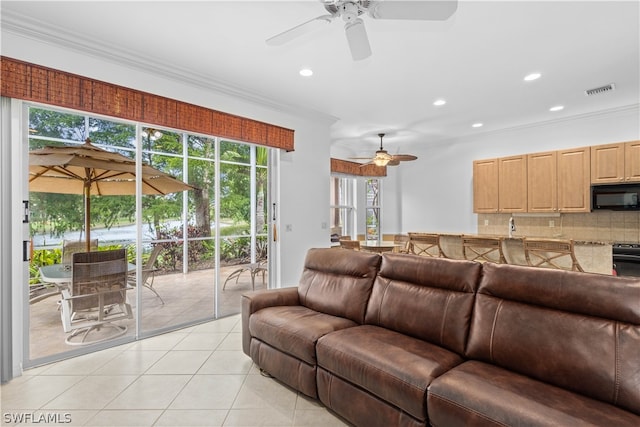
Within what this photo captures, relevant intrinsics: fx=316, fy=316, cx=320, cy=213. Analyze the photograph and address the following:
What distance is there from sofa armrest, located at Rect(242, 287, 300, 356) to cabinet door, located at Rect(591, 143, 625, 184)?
491 cm

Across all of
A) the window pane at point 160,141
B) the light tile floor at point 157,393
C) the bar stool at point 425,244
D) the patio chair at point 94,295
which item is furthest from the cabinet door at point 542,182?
the patio chair at point 94,295

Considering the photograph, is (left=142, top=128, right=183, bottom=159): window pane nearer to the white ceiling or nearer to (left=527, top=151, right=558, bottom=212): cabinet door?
the white ceiling

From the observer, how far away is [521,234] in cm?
574

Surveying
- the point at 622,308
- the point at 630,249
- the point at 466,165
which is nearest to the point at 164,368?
the point at 622,308

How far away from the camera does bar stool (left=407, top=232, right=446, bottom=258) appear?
5152mm

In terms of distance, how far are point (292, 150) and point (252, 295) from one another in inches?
97.5

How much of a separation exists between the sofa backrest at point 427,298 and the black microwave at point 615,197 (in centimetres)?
399

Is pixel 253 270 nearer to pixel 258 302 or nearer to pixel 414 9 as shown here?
pixel 258 302

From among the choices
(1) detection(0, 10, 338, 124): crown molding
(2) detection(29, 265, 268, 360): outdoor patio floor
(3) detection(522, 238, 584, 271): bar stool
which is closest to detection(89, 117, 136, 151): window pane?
(1) detection(0, 10, 338, 124): crown molding

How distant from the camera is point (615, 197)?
4.51 metres

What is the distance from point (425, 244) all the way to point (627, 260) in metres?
2.56

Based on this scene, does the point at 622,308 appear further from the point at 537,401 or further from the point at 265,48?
the point at 265,48

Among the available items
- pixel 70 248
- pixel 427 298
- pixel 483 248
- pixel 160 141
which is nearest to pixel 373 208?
pixel 483 248

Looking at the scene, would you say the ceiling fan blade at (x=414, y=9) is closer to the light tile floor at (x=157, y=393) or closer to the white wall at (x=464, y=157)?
the light tile floor at (x=157, y=393)
